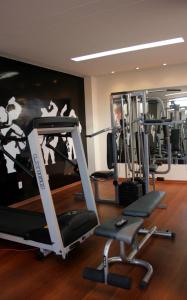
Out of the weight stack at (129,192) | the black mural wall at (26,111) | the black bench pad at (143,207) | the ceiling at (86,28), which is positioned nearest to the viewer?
the black bench pad at (143,207)

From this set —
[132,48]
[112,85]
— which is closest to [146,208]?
[132,48]

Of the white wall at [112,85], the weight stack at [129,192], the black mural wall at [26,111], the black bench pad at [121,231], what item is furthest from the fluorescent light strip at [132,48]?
the black bench pad at [121,231]

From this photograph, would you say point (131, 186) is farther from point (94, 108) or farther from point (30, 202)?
point (94, 108)

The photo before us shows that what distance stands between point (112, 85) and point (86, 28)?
2.98m

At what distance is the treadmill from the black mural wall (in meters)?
0.92

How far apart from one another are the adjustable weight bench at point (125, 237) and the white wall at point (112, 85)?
3.31m

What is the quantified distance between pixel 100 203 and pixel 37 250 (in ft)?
5.65

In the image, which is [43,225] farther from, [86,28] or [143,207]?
[86,28]

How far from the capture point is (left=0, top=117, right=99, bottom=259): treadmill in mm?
2414

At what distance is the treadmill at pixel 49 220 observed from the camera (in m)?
2.41

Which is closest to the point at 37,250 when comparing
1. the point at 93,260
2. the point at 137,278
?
the point at 93,260

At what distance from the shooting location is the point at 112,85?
6.03 m

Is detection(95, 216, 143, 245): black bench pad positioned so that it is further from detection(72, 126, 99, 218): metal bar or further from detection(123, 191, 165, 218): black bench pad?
detection(72, 126, 99, 218): metal bar

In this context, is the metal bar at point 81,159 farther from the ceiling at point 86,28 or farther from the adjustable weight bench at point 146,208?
the ceiling at point 86,28
